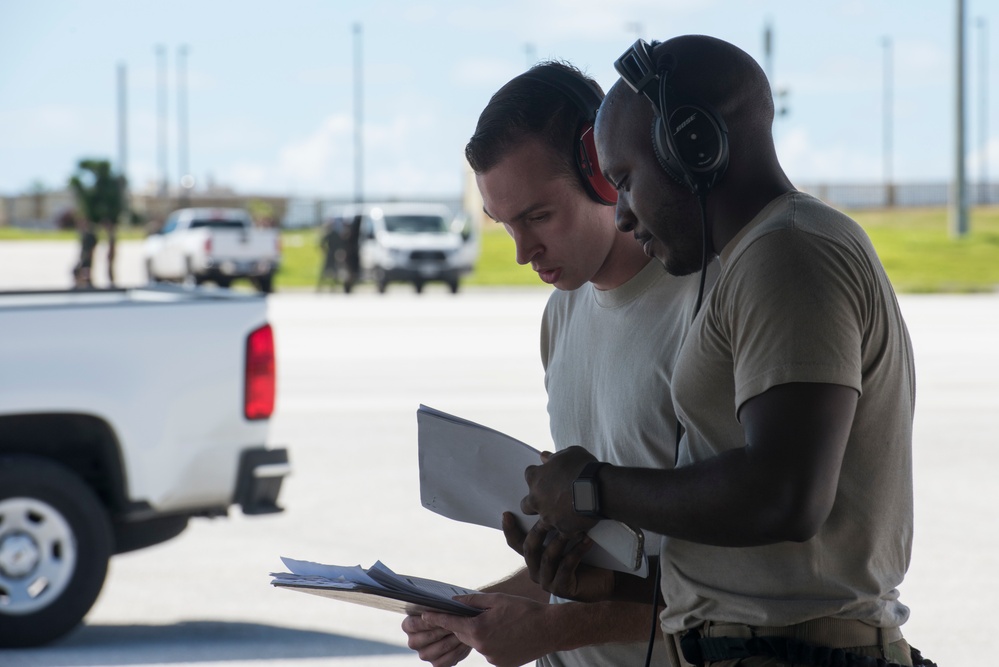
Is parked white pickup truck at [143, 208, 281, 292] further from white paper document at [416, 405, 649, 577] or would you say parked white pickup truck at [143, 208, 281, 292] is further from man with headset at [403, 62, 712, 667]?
white paper document at [416, 405, 649, 577]

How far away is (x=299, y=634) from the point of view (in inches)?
229

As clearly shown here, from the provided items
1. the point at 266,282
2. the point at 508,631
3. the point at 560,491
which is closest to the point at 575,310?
the point at 508,631

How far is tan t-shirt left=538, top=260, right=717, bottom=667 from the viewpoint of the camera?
2.23 metres

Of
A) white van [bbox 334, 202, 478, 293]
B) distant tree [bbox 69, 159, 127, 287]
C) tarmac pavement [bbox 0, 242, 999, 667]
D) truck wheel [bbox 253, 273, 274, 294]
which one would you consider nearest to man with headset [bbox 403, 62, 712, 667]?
tarmac pavement [bbox 0, 242, 999, 667]

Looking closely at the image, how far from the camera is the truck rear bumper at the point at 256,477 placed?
19.4ft

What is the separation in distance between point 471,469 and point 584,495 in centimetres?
Answer: 49

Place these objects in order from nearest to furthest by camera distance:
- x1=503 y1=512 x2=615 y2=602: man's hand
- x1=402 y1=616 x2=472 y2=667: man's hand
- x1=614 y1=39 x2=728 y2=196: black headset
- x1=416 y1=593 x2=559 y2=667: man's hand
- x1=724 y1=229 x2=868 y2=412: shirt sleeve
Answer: x1=724 y1=229 x2=868 y2=412: shirt sleeve, x1=614 y1=39 x2=728 y2=196: black headset, x1=503 y1=512 x2=615 y2=602: man's hand, x1=416 y1=593 x2=559 y2=667: man's hand, x1=402 y1=616 x2=472 y2=667: man's hand

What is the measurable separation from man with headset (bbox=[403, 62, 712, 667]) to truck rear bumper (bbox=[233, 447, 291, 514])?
3.44 metres

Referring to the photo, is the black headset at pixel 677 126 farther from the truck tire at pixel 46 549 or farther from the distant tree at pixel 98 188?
the distant tree at pixel 98 188

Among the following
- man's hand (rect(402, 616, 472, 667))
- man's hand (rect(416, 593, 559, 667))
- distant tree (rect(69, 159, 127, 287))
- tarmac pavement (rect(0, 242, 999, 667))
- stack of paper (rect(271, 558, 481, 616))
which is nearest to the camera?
stack of paper (rect(271, 558, 481, 616))

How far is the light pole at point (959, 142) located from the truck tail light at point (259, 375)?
33235 millimetres

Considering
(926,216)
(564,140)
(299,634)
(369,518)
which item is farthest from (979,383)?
(926,216)

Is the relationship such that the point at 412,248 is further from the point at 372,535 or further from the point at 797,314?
the point at 797,314

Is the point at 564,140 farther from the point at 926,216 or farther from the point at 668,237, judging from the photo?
the point at 926,216
